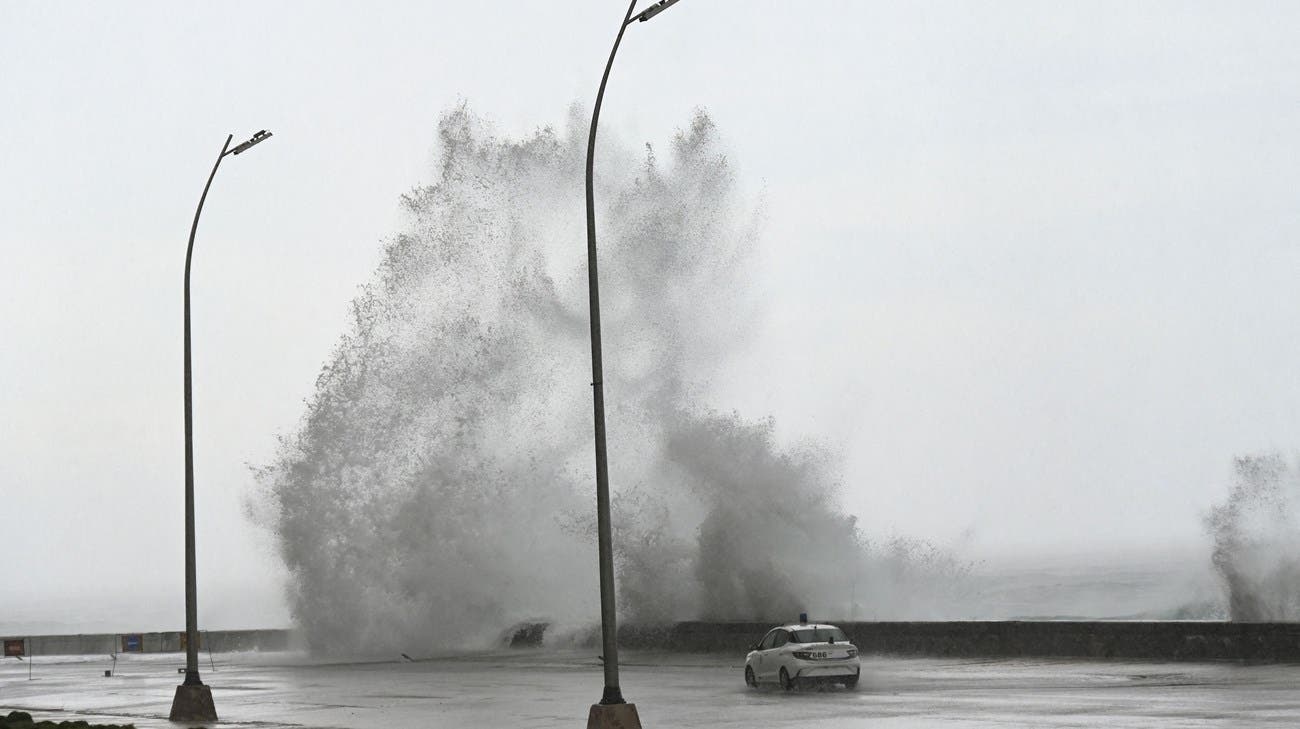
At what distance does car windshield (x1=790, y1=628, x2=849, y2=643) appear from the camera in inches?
977

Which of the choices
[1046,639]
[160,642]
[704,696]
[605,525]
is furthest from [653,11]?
[160,642]

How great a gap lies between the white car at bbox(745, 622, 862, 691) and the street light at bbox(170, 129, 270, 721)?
8.26 meters

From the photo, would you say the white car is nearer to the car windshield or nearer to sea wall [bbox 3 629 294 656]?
the car windshield

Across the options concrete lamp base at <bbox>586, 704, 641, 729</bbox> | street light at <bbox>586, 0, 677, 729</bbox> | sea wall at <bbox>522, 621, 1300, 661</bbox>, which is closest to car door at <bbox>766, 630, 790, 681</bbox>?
sea wall at <bbox>522, 621, 1300, 661</bbox>

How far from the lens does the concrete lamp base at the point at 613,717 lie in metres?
16.0

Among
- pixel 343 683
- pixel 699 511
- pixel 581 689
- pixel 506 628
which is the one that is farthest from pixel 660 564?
pixel 581 689

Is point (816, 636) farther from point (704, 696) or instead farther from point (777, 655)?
point (704, 696)

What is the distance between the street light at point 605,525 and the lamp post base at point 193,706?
24.7ft

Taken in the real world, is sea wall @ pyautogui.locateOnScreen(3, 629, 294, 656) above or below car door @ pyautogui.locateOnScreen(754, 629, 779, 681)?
above

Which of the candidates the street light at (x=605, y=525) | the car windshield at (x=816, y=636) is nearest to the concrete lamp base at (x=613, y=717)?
the street light at (x=605, y=525)

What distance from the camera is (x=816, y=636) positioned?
81.6 ft

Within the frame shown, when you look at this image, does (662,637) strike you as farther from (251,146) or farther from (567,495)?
(251,146)

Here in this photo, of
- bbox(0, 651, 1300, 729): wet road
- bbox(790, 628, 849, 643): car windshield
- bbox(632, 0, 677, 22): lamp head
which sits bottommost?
bbox(0, 651, 1300, 729): wet road

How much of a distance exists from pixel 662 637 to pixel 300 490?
14.7 meters
